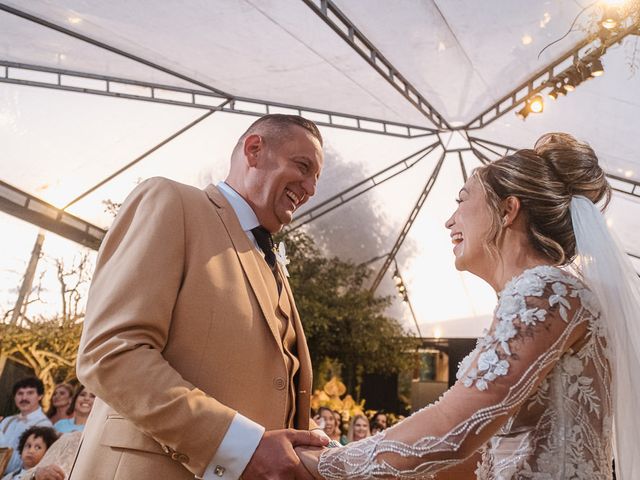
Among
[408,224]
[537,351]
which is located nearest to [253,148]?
[537,351]

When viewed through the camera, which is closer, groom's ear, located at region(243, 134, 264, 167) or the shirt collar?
the shirt collar

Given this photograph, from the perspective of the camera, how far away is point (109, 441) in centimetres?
190

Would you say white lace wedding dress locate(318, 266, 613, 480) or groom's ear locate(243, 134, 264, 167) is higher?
groom's ear locate(243, 134, 264, 167)

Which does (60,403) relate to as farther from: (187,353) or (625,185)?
(625,185)

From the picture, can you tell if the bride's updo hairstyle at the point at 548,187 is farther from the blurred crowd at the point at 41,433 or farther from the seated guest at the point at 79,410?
the seated guest at the point at 79,410

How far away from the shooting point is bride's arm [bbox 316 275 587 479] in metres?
1.94

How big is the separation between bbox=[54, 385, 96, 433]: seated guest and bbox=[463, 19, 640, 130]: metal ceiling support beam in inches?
264

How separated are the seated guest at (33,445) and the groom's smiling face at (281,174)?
190 inches

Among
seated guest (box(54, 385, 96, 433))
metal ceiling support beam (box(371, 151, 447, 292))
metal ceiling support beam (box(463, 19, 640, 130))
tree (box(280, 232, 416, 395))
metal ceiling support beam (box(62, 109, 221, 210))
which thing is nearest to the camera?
metal ceiling support beam (box(463, 19, 640, 130))

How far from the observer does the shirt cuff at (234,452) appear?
184 cm

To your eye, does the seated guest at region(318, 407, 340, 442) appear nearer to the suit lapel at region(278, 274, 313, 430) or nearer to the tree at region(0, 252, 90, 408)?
the tree at region(0, 252, 90, 408)

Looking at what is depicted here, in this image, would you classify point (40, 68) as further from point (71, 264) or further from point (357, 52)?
point (357, 52)

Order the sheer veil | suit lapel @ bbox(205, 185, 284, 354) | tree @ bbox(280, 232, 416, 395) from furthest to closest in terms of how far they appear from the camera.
A: tree @ bbox(280, 232, 416, 395), the sheer veil, suit lapel @ bbox(205, 185, 284, 354)

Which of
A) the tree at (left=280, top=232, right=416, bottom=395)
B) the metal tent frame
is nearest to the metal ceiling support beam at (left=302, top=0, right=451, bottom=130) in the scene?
the metal tent frame
